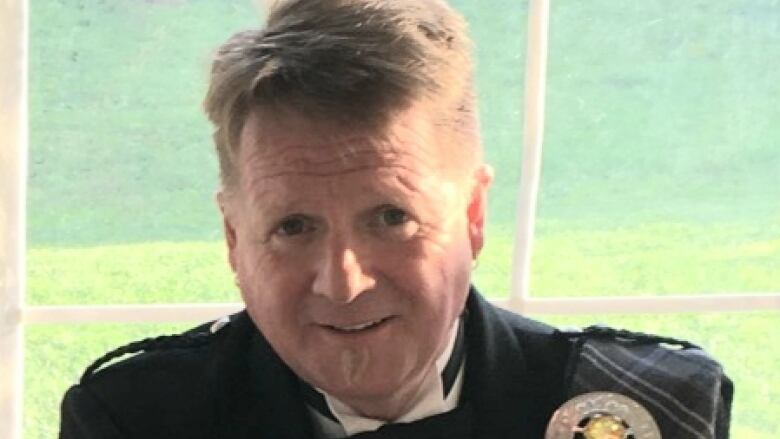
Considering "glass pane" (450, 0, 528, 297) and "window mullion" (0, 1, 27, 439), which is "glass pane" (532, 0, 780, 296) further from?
"window mullion" (0, 1, 27, 439)

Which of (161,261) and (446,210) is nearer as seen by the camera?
(446,210)

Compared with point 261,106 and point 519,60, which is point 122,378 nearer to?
point 261,106

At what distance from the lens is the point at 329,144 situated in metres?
1.19

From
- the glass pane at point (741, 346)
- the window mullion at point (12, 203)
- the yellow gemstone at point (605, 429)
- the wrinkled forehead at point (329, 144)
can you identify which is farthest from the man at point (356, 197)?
the glass pane at point (741, 346)

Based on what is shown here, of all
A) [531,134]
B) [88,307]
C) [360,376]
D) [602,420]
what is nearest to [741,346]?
[531,134]

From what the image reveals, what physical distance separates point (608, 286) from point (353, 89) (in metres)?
0.68

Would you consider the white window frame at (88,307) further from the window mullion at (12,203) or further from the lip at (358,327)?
the lip at (358,327)

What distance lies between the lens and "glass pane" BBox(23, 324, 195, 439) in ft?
5.51

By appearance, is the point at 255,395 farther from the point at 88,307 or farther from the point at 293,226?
the point at 88,307

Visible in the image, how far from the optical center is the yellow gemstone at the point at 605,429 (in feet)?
4.33

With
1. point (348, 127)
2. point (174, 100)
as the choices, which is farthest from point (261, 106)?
point (174, 100)

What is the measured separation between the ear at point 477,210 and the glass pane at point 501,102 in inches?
13.7

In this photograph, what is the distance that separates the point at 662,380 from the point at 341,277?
1.28 ft

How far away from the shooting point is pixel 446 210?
4.06 ft
